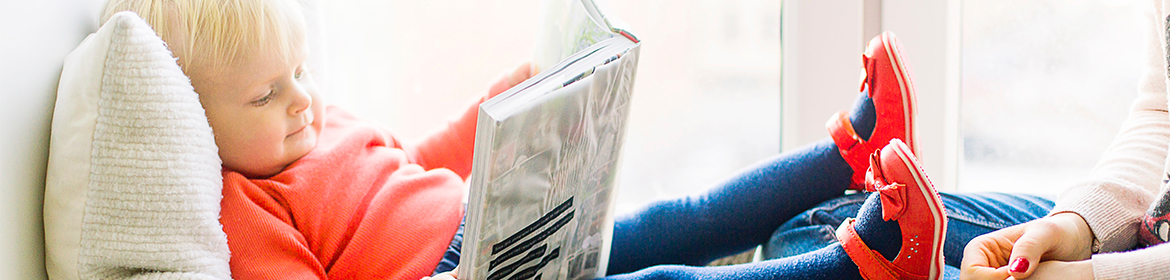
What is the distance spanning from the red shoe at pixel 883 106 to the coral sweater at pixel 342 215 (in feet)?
1.45

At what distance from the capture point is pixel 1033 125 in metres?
1.00

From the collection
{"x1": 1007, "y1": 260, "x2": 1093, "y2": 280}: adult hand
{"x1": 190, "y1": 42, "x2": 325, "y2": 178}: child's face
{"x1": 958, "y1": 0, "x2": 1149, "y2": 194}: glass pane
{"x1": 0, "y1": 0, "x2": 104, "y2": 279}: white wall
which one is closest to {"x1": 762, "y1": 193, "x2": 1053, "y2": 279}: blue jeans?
{"x1": 1007, "y1": 260, "x2": 1093, "y2": 280}: adult hand

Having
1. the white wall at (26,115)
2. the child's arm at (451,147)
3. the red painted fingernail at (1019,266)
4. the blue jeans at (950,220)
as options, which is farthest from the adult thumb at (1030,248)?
the white wall at (26,115)

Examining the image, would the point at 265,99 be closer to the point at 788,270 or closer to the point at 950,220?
the point at 788,270

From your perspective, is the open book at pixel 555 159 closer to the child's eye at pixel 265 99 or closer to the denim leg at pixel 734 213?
the denim leg at pixel 734 213

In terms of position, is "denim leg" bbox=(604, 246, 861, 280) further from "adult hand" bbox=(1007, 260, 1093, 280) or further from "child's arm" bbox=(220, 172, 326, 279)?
"child's arm" bbox=(220, 172, 326, 279)

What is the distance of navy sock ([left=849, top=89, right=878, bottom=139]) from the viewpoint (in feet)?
2.40

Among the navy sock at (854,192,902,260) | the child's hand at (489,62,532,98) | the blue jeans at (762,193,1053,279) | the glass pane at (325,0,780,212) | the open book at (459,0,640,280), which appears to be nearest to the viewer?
the open book at (459,0,640,280)

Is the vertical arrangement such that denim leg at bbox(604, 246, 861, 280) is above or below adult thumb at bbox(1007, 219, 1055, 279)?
below

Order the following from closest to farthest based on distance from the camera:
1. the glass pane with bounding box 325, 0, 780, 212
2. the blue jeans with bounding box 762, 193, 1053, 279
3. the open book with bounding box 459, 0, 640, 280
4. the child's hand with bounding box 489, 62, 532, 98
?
the open book with bounding box 459, 0, 640, 280
the blue jeans with bounding box 762, 193, 1053, 279
the child's hand with bounding box 489, 62, 532, 98
the glass pane with bounding box 325, 0, 780, 212

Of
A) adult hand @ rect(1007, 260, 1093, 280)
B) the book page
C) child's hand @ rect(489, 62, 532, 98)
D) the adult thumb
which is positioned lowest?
adult hand @ rect(1007, 260, 1093, 280)

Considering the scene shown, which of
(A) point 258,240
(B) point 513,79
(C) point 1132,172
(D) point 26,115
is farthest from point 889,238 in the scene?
(D) point 26,115

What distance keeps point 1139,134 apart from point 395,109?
0.95m

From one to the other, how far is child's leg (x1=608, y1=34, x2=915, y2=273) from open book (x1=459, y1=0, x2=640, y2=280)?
0.39 feet
